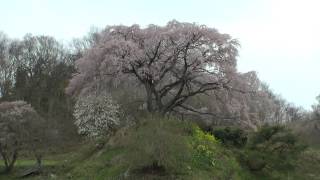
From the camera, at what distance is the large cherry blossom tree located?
29.2 m

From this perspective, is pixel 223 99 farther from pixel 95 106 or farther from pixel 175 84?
pixel 95 106

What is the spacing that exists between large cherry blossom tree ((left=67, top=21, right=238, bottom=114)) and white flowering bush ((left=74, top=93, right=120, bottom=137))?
22.1 feet

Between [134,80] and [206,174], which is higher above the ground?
[134,80]

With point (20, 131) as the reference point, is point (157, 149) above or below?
below

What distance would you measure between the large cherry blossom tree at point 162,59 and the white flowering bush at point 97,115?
6748 millimetres

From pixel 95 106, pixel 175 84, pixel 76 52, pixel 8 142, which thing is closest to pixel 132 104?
pixel 95 106

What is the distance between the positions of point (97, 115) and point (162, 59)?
36.1 ft

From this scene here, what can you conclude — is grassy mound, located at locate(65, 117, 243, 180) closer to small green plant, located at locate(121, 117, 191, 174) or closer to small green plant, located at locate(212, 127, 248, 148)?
small green plant, located at locate(121, 117, 191, 174)

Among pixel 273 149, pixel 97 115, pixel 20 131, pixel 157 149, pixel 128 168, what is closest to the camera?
pixel 157 149

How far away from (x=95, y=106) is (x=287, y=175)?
54.2 ft

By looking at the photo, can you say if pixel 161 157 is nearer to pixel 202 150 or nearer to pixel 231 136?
pixel 202 150

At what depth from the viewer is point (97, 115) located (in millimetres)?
39250

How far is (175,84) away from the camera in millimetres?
30594

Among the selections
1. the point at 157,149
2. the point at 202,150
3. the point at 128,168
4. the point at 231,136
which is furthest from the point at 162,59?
the point at 157,149
